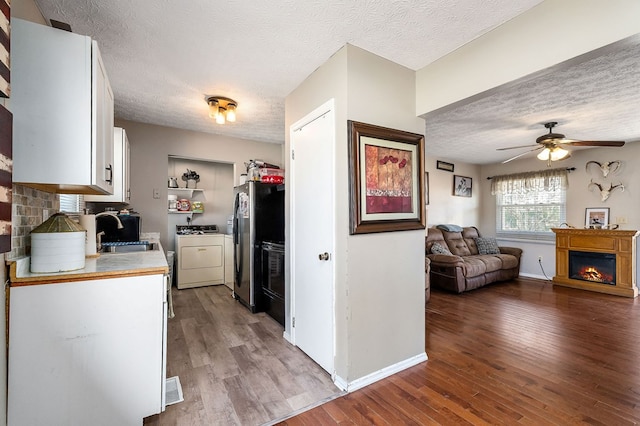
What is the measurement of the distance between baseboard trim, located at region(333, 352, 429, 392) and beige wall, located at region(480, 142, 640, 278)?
15.1 feet

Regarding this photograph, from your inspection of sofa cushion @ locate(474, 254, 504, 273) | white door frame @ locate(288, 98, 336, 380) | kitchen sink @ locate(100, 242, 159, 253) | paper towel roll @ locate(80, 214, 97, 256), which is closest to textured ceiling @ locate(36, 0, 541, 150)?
white door frame @ locate(288, 98, 336, 380)

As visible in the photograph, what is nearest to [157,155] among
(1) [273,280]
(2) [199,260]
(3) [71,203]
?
(3) [71,203]

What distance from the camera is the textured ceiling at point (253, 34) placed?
1.63 m

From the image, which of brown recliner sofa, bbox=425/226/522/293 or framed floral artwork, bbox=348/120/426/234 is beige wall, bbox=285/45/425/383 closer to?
framed floral artwork, bbox=348/120/426/234

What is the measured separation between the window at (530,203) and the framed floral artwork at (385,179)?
4.60 m

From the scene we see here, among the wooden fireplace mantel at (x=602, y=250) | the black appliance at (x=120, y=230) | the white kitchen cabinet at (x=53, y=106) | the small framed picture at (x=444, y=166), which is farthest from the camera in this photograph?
the small framed picture at (x=444, y=166)

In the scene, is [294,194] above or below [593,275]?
above

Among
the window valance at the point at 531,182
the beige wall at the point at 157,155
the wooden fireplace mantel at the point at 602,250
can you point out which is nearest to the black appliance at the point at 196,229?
the beige wall at the point at 157,155

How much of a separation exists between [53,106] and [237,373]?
196cm

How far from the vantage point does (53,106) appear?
1300 mm

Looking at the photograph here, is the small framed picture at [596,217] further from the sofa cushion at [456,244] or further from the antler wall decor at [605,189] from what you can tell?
the sofa cushion at [456,244]

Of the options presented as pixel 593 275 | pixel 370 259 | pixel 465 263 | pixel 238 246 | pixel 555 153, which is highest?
pixel 555 153

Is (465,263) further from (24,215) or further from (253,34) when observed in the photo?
(24,215)

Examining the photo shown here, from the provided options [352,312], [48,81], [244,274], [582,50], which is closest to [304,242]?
[352,312]
